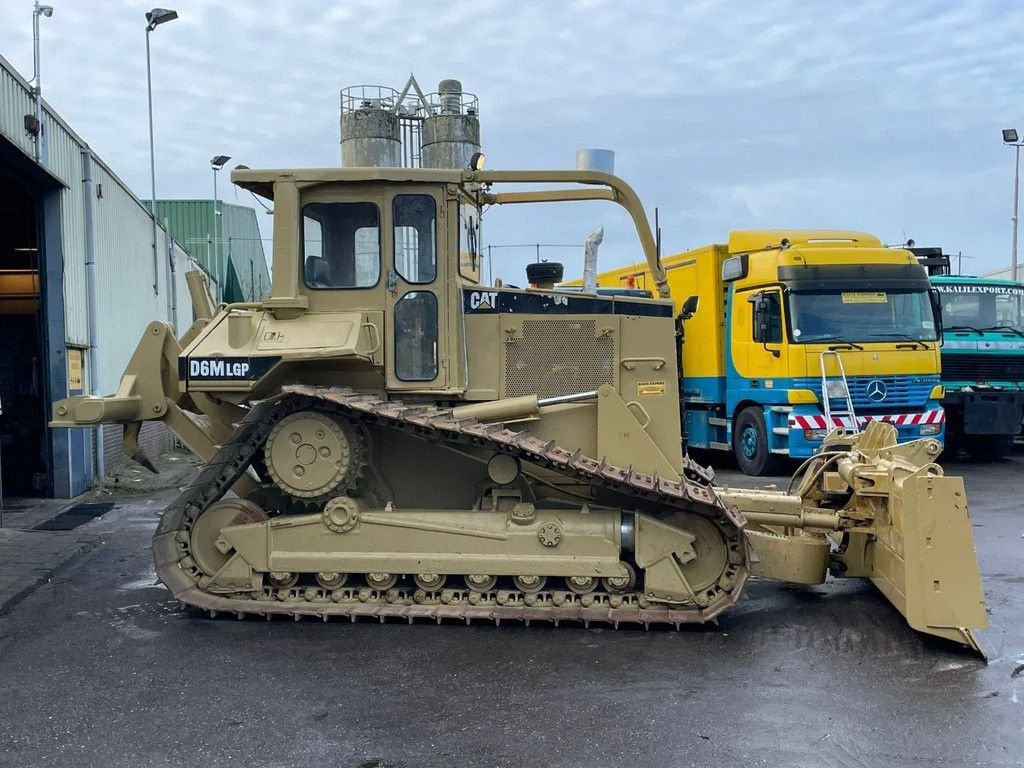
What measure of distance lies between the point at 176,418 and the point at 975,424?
12430 mm

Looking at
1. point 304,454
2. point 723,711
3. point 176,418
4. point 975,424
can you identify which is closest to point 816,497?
point 723,711

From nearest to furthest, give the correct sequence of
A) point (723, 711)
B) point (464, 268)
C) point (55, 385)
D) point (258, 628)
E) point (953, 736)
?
point (953, 736), point (723, 711), point (258, 628), point (464, 268), point (55, 385)

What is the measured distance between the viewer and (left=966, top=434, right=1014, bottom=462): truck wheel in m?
15.8

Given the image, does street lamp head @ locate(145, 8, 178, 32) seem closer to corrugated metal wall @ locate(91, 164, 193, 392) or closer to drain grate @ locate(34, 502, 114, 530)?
corrugated metal wall @ locate(91, 164, 193, 392)

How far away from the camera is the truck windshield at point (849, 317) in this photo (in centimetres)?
1262

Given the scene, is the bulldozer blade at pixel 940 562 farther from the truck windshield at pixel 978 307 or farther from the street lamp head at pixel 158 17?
the street lamp head at pixel 158 17

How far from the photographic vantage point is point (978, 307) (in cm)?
1605

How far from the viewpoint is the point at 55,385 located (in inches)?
452

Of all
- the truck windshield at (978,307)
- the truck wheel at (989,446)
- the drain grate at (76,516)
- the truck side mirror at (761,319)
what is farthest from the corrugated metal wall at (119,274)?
the truck wheel at (989,446)

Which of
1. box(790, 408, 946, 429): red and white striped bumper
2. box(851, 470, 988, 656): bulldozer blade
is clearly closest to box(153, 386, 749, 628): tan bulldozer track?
box(851, 470, 988, 656): bulldozer blade

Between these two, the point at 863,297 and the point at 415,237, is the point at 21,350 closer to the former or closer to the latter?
the point at 415,237

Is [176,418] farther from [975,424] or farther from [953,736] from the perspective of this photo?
[975,424]

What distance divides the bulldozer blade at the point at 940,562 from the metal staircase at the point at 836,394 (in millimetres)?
6830

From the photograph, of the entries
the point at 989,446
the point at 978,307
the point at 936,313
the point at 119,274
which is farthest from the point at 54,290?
the point at 989,446
